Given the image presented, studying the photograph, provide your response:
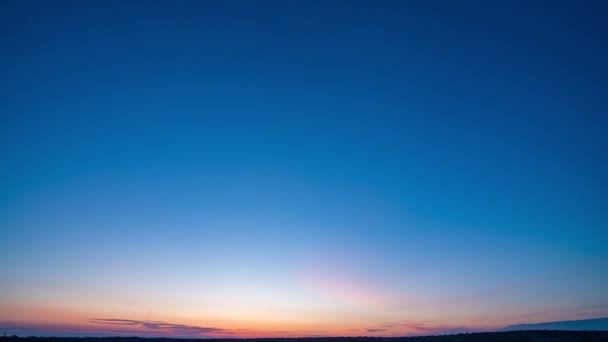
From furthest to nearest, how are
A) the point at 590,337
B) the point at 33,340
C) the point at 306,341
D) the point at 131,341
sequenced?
the point at 306,341 → the point at 131,341 → the point at 590,337 → the point at 33,340

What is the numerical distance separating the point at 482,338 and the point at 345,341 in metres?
17.0

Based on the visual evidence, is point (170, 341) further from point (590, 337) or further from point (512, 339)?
point (590, 337)

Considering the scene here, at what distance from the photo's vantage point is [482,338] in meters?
50.9

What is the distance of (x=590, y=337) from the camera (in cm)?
4759

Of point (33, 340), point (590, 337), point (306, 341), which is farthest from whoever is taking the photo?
point (306, 341)

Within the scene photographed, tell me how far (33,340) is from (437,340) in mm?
44694

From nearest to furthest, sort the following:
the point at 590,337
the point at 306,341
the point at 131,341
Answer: the point at 590,337
the point at 131,341
the point at 306,341

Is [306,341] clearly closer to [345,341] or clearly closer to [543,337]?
[345,341]

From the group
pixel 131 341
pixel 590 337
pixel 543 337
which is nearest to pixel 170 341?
pixel 131 341

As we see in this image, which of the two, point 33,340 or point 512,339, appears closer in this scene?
point 33,340

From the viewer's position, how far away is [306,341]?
182ft

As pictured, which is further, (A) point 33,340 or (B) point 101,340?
(B) point 101,340

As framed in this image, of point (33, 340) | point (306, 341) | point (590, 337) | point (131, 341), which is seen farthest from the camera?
point (306, 341)

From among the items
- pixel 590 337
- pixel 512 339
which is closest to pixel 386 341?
pixel 512 339
